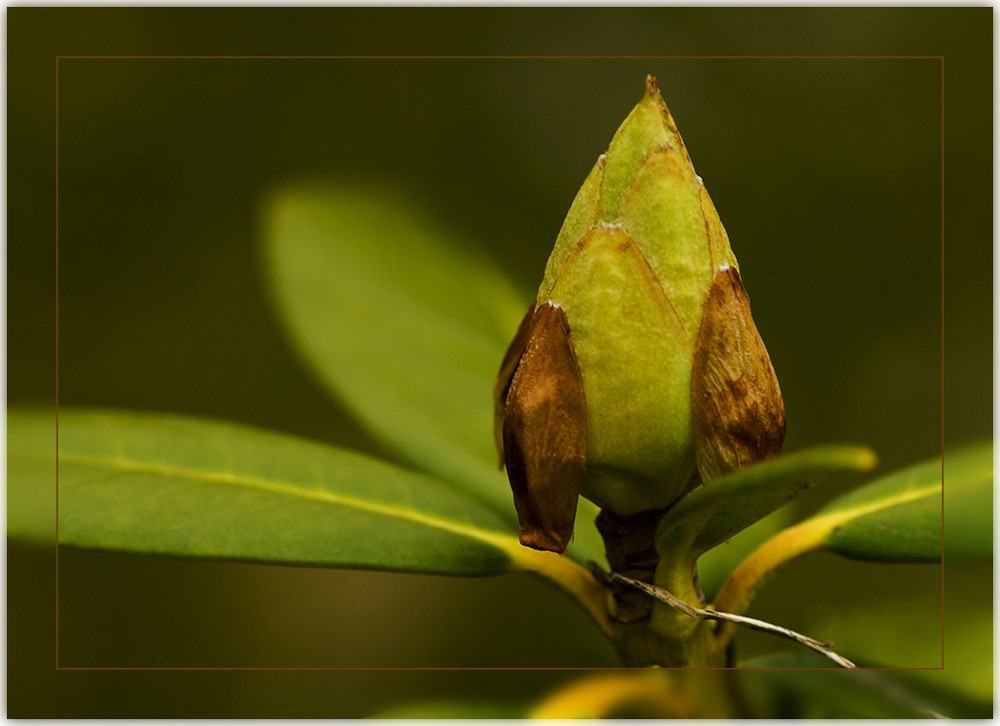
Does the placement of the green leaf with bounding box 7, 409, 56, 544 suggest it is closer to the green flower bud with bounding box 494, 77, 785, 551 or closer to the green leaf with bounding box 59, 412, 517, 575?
the green leaf with bounding box 59, 412, 517, 575

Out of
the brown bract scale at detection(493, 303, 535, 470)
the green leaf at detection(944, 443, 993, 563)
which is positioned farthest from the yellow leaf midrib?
the green leaf at detection(944, 443, 993, 563)

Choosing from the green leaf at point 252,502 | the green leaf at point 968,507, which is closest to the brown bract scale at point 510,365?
the green leaf at point 252,502

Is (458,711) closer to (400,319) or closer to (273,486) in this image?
(273,486)

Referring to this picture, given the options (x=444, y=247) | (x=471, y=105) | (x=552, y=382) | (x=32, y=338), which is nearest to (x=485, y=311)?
(x=444, y=247)

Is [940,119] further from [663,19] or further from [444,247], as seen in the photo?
[444,247]

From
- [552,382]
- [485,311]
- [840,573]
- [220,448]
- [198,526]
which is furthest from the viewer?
[485,311]

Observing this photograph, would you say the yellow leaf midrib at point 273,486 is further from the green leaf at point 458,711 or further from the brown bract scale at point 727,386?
the brown bract scale at point 727,386
